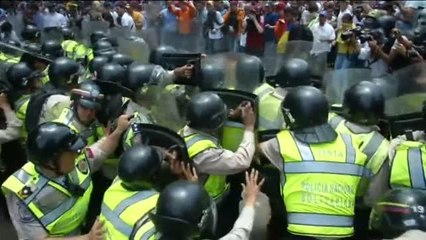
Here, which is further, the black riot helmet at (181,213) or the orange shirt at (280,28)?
the orange shirt at (280,28)

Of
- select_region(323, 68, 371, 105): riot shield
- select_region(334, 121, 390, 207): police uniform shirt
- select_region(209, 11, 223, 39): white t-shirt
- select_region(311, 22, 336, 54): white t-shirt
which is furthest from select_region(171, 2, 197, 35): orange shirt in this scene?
select_region(334, 121, 390, 207): police uniform shirt

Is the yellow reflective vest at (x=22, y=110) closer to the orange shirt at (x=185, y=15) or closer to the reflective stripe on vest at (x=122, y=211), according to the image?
the reflective stripe on vest at (x=122, y=211)

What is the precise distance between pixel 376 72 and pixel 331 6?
14.7 ft

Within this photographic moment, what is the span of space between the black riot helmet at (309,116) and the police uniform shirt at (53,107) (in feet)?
6.22

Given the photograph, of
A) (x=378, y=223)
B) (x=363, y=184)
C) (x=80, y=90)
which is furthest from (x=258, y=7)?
(x=378, y=223)

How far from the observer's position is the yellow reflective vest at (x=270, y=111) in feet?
15.3

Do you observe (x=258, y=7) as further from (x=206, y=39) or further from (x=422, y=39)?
(x=422, y=39)

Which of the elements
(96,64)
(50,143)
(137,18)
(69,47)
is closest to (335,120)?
(50,143)

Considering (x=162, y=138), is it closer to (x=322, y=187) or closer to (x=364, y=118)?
(x=322, y=187)

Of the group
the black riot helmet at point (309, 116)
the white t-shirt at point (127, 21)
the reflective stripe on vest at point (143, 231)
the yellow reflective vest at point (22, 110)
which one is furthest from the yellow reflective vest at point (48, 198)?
the white t-shirt at point (127, 21)

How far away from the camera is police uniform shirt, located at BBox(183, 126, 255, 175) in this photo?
388cm

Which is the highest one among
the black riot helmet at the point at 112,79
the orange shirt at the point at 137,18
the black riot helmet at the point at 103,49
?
the black riot helmet at the point at 112,79

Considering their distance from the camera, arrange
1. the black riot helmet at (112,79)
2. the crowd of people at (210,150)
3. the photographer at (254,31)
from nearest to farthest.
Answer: the crowd of people at (210,150), the black riot helmet at (112,79), the photographer at (254,31)

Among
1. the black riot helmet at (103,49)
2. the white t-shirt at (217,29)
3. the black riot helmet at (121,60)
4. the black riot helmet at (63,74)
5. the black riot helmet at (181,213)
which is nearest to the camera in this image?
the black riot helmet at (181,213)
